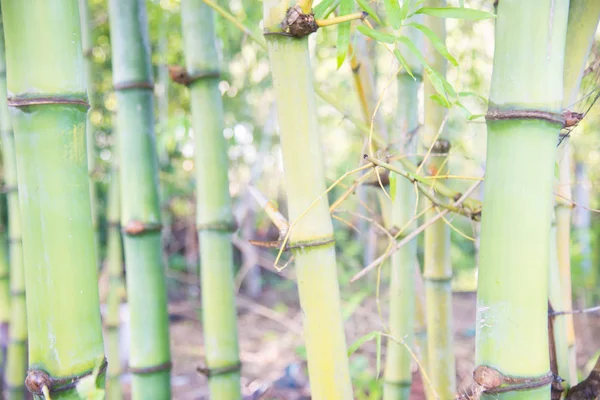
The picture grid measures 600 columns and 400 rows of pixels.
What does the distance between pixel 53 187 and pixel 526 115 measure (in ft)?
1.34

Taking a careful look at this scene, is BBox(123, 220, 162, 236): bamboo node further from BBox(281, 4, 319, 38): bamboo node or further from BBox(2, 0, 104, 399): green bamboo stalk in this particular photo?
BBox(281, 4, 319, 38): bamboo node

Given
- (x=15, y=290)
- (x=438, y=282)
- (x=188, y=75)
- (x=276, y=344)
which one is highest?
(x=188, y=75)

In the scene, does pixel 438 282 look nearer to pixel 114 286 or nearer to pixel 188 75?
pixel 188 75

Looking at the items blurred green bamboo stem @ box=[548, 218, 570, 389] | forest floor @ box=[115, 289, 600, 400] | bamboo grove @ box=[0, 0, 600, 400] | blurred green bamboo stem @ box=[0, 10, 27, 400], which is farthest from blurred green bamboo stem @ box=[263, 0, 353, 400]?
forest floor @ box=[115, 289, 600, 400]

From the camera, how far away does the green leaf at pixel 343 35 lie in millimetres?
500

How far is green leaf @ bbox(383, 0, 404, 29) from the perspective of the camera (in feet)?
1.53

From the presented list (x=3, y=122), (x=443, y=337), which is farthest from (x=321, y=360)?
(x=3, y=122)

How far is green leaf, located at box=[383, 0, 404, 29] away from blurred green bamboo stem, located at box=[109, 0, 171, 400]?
45 cm

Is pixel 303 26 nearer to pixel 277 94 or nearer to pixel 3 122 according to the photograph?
pixel 277 94

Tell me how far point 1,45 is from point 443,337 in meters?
1.16

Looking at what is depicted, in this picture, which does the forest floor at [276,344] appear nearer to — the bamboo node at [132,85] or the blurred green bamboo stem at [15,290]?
the blurred green bamboo stem at [15,290]

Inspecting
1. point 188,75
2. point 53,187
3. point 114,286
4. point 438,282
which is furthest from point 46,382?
point 114,286

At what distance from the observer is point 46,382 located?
0.46 m

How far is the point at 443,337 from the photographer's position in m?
0.87
